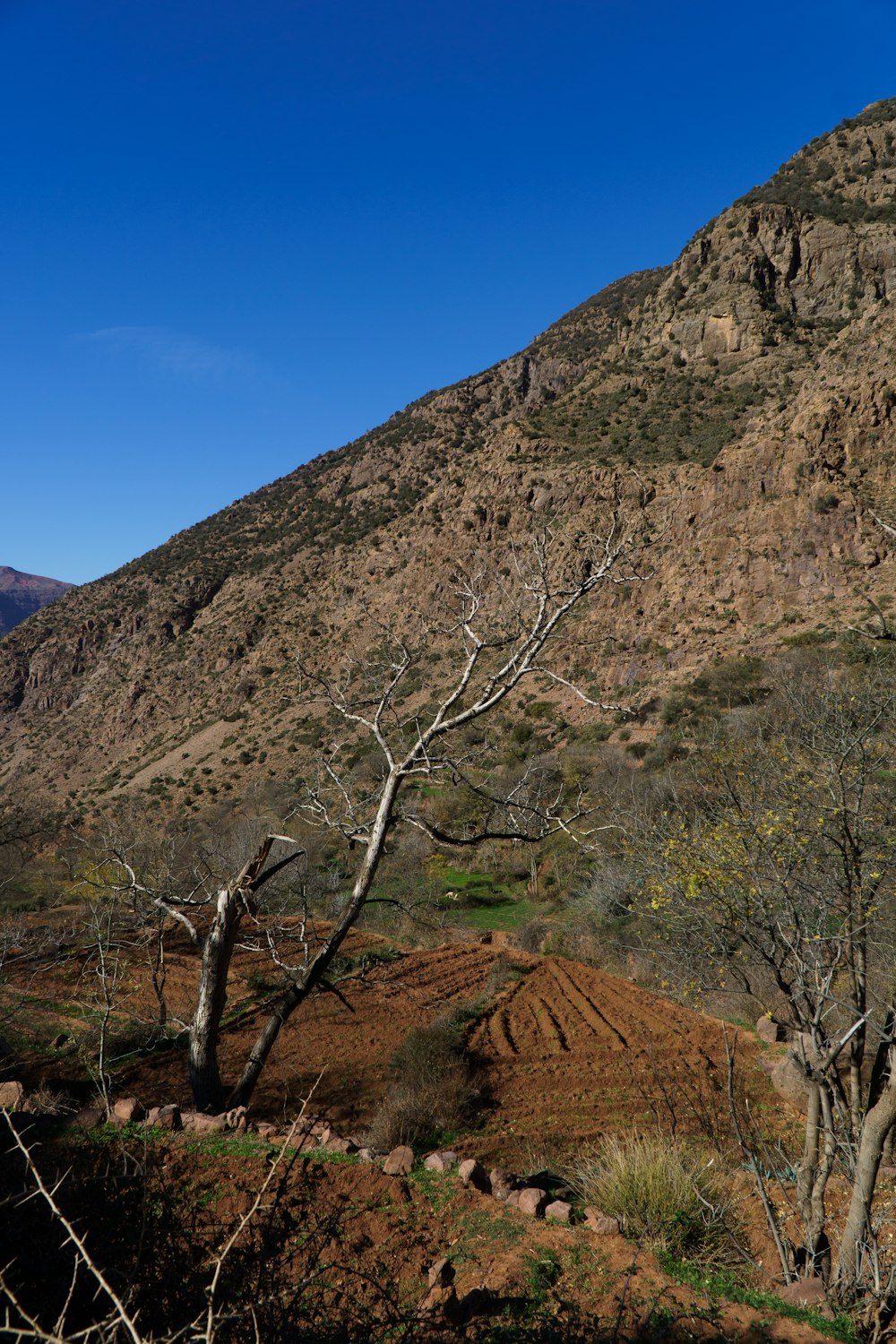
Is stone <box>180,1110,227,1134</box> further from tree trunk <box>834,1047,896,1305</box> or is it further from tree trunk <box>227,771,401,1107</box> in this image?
tree trunk <box>834,1047,896,1305</box>

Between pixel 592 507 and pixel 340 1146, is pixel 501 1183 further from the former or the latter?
pixel 592 507

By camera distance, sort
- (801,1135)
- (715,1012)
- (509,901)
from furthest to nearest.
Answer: (509,901) → (715,1012) → (801,1135)

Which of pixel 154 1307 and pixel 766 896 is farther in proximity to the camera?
pixel 766 896

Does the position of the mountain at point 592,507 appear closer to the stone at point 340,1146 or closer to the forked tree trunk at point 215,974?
the forked tree trunk at point 215,974

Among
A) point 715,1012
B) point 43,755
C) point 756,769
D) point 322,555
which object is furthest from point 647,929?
point 43,755

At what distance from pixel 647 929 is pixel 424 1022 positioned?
687 cm

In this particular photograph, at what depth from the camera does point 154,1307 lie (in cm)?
326

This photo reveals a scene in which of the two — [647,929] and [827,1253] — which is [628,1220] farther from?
[647,929]

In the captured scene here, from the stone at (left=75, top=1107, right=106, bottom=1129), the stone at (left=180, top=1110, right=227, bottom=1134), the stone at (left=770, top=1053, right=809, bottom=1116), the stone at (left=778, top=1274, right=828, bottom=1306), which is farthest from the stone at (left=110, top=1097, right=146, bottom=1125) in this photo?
the stone at (left=770, top=1053, right=809, bottom=1116)

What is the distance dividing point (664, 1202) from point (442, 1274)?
2.09 meters

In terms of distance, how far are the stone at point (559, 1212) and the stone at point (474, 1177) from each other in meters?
0.54

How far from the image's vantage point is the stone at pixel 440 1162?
6000 millimetres

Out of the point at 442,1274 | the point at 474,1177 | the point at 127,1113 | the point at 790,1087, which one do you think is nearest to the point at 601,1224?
the point at 474,1177

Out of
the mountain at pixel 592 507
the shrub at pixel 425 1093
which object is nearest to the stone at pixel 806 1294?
the shrub at pixel 425 1093
